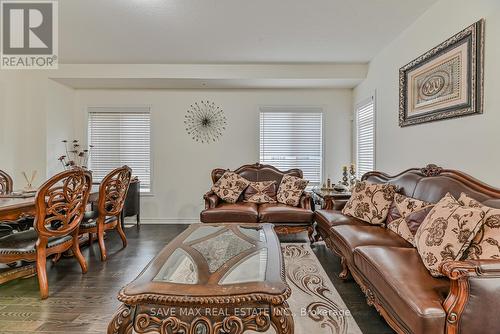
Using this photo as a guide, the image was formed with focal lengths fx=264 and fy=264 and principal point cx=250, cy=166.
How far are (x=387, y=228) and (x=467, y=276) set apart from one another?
4.95 feet

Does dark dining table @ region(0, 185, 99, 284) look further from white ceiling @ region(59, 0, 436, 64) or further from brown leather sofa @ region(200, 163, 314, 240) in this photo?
white ceiling @ region(59, 0, 436, 64)

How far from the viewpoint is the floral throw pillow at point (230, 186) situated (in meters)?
4.16

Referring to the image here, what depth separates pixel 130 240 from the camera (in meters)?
4.04

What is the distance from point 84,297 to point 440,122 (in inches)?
149

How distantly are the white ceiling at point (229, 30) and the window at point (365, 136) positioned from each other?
83 cm

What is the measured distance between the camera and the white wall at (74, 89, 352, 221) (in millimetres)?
5082

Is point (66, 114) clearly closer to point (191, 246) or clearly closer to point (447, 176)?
point (191, 246)

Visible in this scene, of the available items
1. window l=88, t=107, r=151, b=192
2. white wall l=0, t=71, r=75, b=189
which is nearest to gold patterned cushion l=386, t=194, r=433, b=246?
window l=88, t=107, r=151, b=192

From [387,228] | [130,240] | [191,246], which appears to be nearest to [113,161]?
[130,240]

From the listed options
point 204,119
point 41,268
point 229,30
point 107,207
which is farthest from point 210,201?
point 229,30

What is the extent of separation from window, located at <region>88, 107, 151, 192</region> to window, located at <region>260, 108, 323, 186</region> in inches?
90.0

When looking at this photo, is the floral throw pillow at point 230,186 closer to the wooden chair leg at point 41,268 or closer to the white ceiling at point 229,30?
the white ceiling at point 229,30

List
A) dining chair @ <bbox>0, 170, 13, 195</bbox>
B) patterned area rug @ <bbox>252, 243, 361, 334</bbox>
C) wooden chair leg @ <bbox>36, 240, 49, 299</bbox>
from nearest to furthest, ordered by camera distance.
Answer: patterned area rug @ <bbox>252, 243, 361, 334</bbox> < wooden chair leg @ <bbox>36, 240, 49, 299</bbox> < dining chair @ <bbox>0, 170, 13, 195</bbox>

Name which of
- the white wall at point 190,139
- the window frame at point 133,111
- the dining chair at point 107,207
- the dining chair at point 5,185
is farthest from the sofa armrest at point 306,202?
the dining chair at point 5,185
